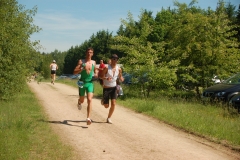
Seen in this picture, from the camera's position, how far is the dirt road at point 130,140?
6.06m

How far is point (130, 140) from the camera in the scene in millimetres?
7152

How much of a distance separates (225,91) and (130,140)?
777cm

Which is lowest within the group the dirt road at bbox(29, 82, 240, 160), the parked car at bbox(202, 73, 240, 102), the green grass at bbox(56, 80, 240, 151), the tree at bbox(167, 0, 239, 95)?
the dirt road at bbox(29, 82, 240, 160)

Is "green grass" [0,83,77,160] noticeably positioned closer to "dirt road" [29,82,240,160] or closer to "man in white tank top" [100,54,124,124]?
"dirt road" [29,82,240,160]

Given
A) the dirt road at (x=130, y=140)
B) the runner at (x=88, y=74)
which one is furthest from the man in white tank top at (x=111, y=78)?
the dirt road at (x=130, y=140)

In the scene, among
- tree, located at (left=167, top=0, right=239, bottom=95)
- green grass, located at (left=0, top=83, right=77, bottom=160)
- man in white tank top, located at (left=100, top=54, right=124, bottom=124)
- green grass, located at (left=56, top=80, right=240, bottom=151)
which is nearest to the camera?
green grass, located at (left=0, top=83, right=77, bottom=160)

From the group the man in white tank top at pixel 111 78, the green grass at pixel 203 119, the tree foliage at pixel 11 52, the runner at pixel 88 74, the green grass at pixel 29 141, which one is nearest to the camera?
the green grass at pixel 29 141

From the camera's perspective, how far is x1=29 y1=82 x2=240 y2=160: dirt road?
6.06 metres

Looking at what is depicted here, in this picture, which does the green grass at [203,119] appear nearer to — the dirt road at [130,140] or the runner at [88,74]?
the dirt road at [130,140]

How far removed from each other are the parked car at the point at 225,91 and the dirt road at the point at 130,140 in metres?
4.68

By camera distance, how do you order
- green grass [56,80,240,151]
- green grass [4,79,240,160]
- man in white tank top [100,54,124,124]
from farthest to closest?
1. man in white tank top [100,54,124,124]
2. green grass [56,80,240,151]
3. green grass [4,79,240,160]

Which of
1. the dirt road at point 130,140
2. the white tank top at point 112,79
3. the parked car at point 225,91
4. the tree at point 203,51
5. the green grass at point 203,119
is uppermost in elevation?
the tree at point 203,51

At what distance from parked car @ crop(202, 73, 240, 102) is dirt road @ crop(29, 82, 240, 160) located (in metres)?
4.68

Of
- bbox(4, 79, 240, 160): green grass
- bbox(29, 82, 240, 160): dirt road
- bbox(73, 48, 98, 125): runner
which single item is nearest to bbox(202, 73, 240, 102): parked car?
bbox(4, 79, 240, 160): green grass
